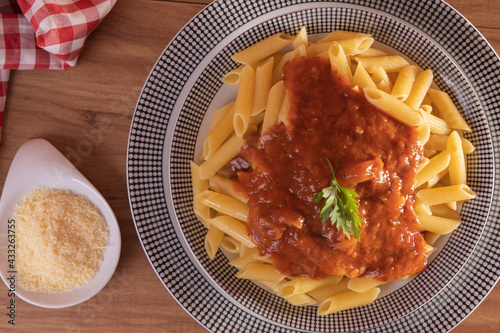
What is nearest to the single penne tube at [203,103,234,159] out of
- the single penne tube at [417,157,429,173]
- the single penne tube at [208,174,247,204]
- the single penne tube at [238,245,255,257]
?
the single penne tube at [208,174,247,204]

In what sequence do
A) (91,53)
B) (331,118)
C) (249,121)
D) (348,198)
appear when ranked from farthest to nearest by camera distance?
(91,53)
(249,121)
(331,118)
(348,198)

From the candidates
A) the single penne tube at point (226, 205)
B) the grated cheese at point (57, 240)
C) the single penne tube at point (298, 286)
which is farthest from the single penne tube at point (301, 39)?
the grated cheese at point (57, 240)

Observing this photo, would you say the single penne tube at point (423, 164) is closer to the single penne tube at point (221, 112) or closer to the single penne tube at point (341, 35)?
the single penne tube at point (341, 35)

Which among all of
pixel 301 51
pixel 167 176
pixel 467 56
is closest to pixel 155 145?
pixel 167 176

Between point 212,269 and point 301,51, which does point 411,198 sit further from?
point 212,269

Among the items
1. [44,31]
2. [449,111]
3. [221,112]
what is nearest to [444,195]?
[449,111]

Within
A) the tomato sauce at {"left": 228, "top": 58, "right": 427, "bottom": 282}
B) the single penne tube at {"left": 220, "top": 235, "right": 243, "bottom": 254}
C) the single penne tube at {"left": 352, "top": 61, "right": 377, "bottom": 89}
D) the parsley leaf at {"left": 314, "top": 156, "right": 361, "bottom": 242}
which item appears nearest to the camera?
the parsley leaf at {"left": 314, "top": 156, "right": 361, "bottom": 242}

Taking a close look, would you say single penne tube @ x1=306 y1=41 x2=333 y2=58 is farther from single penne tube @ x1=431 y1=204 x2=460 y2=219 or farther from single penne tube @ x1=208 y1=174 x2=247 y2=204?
single penne tube @ x1=431 y1=204 x2=460 y2=219
